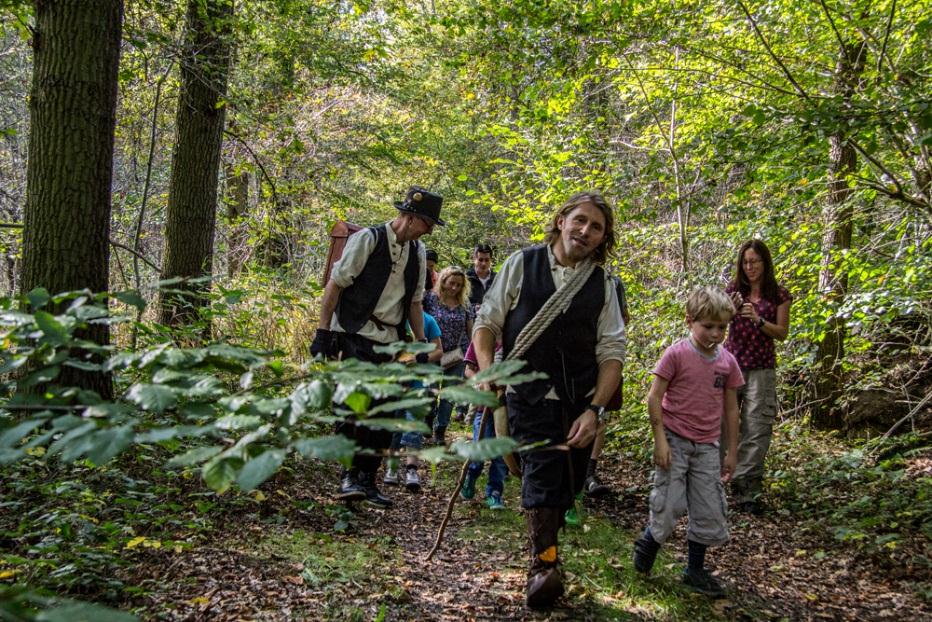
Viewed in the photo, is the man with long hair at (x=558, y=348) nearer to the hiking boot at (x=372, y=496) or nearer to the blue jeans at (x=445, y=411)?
the hiking boot at (x=372, y=496)

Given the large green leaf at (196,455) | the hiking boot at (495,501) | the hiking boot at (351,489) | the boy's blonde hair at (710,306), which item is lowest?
the hiking boot at (495,501)

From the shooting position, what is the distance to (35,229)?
417 cm

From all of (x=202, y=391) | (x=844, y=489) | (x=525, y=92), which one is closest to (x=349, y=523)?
(x=202, y=391)

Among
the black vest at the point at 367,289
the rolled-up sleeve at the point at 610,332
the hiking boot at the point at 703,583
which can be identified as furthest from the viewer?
the black vest at the point at 367,289

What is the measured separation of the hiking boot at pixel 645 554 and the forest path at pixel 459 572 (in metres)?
0.08

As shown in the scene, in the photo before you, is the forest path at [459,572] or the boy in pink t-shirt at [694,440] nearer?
the forest path at [459,572]

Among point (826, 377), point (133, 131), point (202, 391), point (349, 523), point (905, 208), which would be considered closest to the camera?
point (202, 391)

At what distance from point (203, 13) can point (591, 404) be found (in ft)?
17.9

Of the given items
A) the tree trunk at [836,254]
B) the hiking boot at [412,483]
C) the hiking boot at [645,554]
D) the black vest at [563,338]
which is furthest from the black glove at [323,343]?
the tree trunk at [836,254]

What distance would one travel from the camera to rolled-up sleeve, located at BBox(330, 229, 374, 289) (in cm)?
486

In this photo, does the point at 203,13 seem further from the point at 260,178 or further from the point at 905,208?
the point at 905,208

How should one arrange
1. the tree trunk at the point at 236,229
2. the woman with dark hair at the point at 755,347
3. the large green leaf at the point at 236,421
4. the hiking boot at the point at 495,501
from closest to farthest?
the large green leaf at the point at 236,421 → the hiking boot at the point at 495,501 → the woman with dark hair at the point at 755,347 → the tree trunk at the point at 236,229

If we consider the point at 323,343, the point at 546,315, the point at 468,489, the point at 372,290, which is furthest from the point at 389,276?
the point at 468,489

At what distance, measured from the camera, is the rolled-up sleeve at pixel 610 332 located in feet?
11.4
